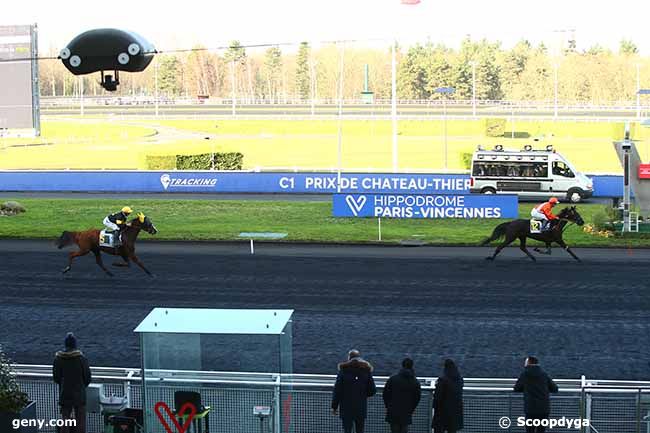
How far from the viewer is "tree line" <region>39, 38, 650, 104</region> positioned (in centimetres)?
10219

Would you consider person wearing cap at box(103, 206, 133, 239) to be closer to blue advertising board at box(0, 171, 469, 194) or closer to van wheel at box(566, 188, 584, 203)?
blue advertising board at box(0, 171, 469, 194)

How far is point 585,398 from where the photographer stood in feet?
28.0

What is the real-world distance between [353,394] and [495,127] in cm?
6211

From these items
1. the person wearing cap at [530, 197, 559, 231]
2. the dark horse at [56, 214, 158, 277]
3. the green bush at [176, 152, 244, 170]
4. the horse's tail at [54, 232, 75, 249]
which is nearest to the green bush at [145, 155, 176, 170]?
the green bush at [176, 152, 244, 170]

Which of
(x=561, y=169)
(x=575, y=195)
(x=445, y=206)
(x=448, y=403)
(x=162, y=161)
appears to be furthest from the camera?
(x=162, y=161)

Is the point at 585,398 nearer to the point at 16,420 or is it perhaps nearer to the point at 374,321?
the point at 16,420

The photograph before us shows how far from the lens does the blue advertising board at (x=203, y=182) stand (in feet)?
124

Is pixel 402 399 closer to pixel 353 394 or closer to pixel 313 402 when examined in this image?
pixel 353 394

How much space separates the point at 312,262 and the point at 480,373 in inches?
399

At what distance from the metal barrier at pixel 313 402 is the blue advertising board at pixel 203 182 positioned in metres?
28.3

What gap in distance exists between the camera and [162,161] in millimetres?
46906

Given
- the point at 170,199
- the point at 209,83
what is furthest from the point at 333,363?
the point at 209,83

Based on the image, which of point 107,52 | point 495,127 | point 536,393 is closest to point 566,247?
point 107,52

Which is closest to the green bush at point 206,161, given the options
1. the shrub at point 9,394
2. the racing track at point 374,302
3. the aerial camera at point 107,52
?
the racing track at point 374,302
